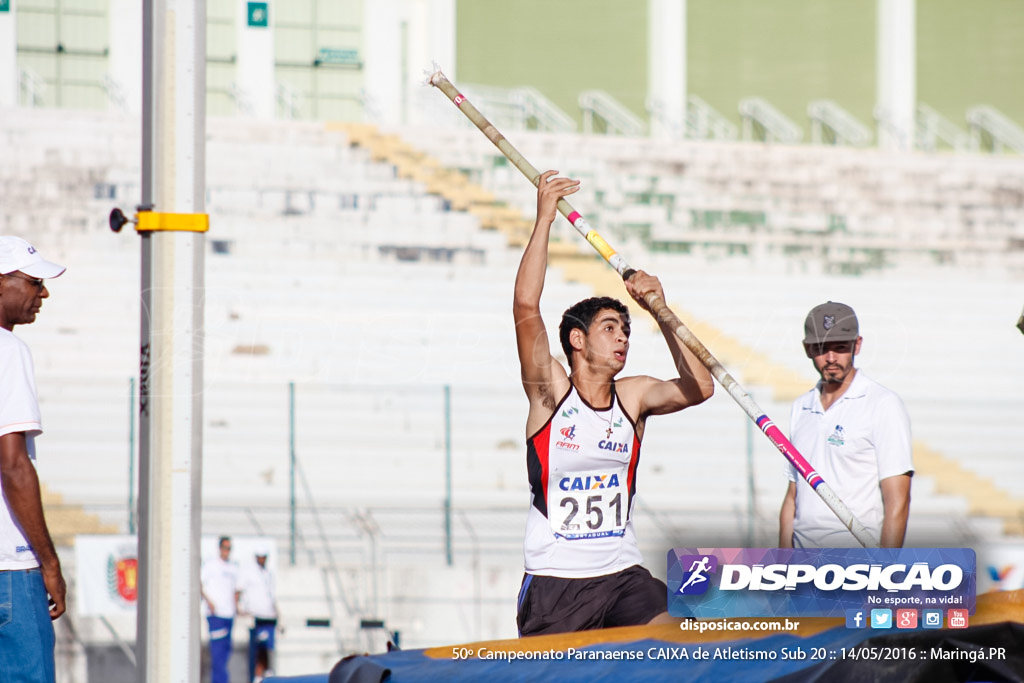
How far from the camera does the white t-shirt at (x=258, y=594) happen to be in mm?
6551

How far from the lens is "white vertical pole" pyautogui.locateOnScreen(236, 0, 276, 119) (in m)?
12.5

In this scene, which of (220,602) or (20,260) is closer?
(20,260)

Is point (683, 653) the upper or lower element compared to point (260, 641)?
upper

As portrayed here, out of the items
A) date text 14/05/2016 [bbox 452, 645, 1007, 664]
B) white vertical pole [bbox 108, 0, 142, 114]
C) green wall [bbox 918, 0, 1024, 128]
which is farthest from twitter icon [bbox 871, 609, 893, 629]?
green wall [bbox 918, 0, 1024, 128]

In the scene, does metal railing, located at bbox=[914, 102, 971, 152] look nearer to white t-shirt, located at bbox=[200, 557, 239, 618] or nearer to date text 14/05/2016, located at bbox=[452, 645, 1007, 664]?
white t-shirt, located at bbox=[200, 557, 239, 618]

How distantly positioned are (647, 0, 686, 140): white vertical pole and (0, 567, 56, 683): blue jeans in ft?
40.9

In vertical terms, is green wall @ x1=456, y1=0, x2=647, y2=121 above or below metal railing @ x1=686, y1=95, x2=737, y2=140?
above

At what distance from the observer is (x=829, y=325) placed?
3600mm

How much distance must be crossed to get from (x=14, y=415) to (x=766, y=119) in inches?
514

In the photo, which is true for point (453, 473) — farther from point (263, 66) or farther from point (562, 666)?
point (263, 66)

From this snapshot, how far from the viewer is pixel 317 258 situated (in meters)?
9.79

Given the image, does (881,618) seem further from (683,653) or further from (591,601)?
(591,601)

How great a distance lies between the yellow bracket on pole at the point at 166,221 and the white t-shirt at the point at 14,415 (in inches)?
19.6

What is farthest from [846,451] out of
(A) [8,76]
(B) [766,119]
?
(B) [766,119]
